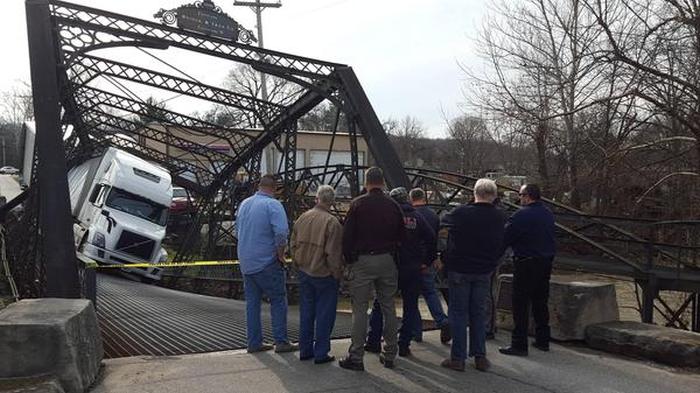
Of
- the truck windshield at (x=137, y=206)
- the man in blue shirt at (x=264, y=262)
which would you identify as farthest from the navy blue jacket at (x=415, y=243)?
the truck windshield at (x=137, y=206)

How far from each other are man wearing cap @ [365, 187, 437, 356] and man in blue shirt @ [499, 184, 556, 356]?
3.15 ft

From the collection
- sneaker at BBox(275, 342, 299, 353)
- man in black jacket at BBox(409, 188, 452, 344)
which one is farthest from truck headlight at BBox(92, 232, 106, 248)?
man in black jacket at BBox(409, 188, 452, 344)

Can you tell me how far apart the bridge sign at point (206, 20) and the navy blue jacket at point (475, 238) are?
7.45m

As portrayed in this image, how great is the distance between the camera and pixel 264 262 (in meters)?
6.50

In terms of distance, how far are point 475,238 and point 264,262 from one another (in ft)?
7.33

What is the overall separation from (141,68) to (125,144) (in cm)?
1104

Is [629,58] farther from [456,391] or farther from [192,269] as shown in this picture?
[192,269]

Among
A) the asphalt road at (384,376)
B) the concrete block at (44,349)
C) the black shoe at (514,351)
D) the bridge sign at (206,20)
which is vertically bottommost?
the asphalt road at (384,376)

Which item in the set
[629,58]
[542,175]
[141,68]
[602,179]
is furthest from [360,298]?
[542,175]

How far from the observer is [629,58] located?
14664 millimetres

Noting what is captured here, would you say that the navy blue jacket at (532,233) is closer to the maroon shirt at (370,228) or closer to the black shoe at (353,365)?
the maroon shirt at (370,228)

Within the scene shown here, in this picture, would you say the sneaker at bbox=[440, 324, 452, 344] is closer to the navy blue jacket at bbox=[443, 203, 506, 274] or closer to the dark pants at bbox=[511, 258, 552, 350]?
the dark pants at bbox=[511, 258, 552, 350]

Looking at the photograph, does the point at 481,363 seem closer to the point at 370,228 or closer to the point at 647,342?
the point at 370,228

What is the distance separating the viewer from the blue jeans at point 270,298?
6.53 metres
